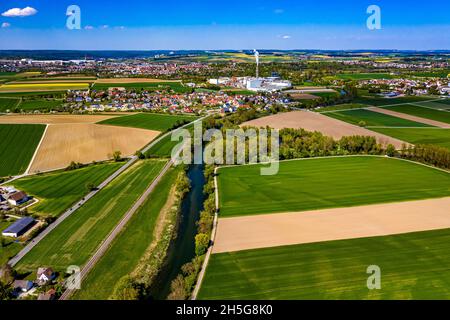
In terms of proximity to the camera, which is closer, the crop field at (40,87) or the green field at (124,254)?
the green field at (124,254)

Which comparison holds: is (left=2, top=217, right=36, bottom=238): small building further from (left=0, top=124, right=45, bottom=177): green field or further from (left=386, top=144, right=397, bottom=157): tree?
(left=386, top=144, right=397, bottom=157): tree

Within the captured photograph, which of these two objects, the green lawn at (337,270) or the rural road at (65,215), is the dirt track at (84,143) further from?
the green lawn at (337,270)

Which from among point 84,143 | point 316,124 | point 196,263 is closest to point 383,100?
point 316,124

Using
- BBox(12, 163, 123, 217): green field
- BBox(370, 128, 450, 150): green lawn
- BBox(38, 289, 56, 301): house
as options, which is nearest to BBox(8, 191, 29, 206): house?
BBox(12, 163, 123, 217): green field

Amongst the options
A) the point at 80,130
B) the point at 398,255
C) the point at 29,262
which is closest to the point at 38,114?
the point at 80,130

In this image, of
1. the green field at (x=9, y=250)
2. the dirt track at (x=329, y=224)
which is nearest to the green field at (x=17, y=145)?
the green field at (x=9, y=250)

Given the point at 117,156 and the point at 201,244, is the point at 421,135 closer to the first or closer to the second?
the point at 117,156

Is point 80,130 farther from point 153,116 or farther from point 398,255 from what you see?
point 398,255
